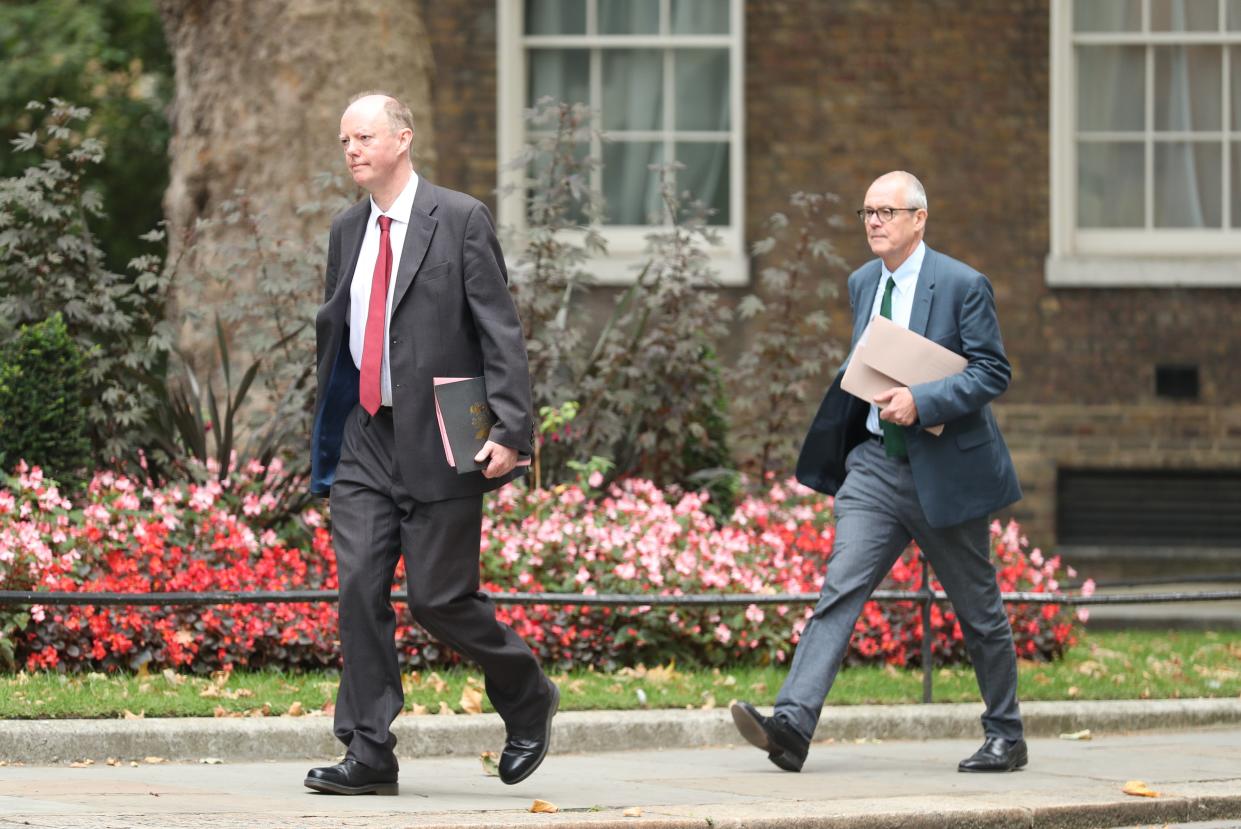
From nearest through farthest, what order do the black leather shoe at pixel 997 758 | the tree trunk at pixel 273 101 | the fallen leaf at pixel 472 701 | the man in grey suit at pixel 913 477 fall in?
the man in grey suit at pixel 913 477
the black leather shoe at pixel 997 758
the fallen leaf at pixel 472 701
the tree trunk at pixel 273 101

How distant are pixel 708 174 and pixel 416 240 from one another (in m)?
8.63

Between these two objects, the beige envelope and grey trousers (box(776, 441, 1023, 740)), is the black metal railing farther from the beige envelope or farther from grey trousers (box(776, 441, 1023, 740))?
the beige envelope

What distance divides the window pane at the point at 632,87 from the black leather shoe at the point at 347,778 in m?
9.08

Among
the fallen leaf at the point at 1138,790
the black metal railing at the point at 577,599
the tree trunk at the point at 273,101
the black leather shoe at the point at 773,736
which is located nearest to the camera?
the fallen leaf at the point at 1138,790

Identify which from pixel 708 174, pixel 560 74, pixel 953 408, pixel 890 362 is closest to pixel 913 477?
pixel 953 408

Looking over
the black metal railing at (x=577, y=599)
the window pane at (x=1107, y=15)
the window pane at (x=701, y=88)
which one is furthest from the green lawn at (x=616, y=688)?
the window pane at (x=1107, y=15)

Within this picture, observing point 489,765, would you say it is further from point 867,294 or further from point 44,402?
point 44,402

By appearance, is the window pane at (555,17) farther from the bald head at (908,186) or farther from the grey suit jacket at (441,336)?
the grey suit jacket at (441,336)

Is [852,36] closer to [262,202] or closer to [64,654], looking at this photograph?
[262,202]

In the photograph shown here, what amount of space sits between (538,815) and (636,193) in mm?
9192

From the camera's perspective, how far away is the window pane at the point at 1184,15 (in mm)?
14445

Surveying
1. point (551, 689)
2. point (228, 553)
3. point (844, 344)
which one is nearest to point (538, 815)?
point (551, 689)

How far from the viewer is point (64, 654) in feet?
26.3

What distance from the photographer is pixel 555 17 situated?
1450cm
